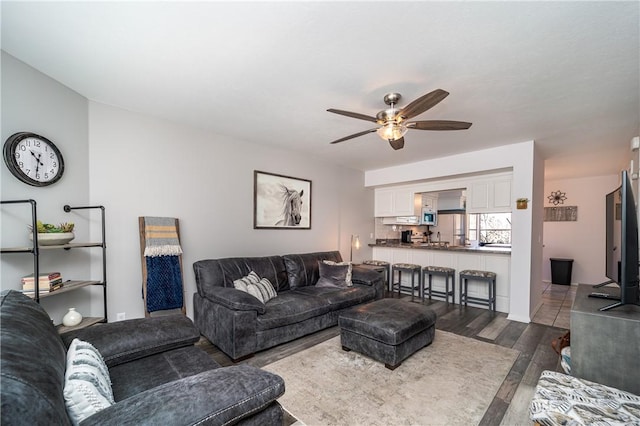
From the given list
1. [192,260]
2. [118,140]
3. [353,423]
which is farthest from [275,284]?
[118,140]

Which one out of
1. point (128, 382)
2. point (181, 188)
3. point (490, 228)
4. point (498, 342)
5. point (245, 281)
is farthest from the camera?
point (490, 228)

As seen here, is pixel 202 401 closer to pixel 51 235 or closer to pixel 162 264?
pixel 51 235

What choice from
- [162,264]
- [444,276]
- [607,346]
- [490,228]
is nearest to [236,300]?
[162,264]

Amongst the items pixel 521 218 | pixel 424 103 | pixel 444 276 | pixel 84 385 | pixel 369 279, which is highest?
pixel 424 103

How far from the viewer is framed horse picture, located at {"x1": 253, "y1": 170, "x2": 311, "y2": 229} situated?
421cm

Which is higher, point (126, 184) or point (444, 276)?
point (126, 184)

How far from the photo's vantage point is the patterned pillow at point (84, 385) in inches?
38.4

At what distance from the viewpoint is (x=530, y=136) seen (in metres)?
3.72

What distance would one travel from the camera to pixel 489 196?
4.77m

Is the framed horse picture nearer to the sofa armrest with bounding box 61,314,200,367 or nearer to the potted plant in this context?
the potted plant

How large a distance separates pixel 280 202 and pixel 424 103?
285 cm

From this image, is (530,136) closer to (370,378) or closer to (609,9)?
(609,9)

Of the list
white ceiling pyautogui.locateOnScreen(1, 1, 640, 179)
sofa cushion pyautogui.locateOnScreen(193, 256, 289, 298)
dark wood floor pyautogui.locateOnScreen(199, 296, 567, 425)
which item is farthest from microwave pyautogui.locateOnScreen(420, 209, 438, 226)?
sofa cushion pyautogui.locateOnScreen(193, 256, 289, 298)

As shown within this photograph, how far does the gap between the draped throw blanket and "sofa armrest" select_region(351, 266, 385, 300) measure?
95.1 inches
